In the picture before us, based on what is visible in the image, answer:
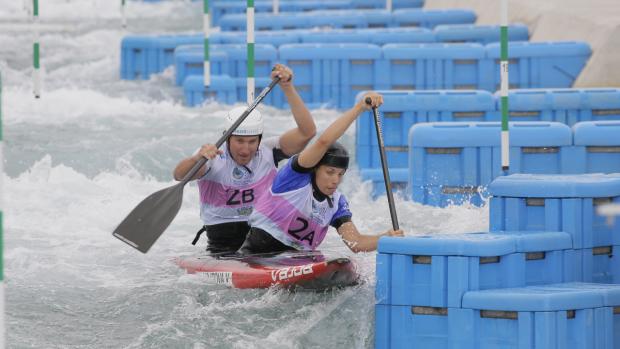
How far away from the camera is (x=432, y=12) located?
18.4 m

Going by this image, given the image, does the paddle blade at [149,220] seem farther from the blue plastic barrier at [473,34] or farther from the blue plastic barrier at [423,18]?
the blue plastic barrier at [423,18]

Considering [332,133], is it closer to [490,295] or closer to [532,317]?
[490,295]

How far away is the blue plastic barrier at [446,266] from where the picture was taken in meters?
6.09

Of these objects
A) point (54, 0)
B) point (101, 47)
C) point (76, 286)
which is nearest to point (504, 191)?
point (76, 286)

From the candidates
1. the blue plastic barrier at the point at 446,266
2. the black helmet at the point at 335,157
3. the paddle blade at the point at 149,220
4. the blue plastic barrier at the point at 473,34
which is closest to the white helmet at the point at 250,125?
the paddle blade at the point at 149,220

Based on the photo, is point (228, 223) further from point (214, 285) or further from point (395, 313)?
point (395, 313)

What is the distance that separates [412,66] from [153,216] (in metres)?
7.46

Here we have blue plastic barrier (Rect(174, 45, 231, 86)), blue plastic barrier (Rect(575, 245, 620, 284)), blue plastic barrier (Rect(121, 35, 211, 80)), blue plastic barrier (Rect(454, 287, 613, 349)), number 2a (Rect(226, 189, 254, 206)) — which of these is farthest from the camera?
blue plastic barrier (Rect(121, 35, 211, 80))

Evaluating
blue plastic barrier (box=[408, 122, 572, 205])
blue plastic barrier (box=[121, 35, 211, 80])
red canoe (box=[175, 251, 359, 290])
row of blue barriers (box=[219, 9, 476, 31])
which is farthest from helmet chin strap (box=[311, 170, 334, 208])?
row of blue barriers (box=[219, 9, 476, 31])

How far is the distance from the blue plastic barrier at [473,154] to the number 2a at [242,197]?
1945 mm

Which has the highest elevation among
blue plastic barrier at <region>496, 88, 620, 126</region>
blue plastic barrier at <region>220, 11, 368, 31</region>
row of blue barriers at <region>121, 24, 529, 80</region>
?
blue plastic barrier at <region>220, 11, 368, 31</region>

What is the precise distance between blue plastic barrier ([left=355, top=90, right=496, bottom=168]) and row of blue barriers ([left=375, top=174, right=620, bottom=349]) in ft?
13.2

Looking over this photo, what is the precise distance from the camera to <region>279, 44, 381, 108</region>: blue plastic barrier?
1433 centimetres

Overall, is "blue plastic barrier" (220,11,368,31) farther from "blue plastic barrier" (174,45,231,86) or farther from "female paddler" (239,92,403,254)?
"female paddler" (239,92,403,254)
